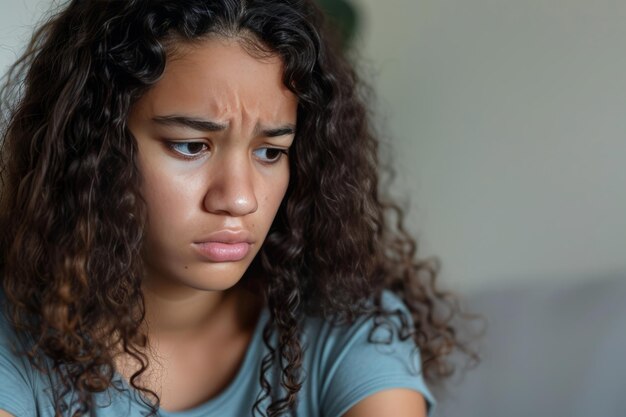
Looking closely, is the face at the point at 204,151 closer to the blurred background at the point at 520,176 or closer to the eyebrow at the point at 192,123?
the eyebrow at the point at 192,123

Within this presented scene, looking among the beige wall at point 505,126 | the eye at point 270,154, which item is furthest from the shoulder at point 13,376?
the beige wall at point 505,126

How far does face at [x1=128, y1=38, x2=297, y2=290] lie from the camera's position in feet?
3.18

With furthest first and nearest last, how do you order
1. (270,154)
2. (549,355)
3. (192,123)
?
(549,355) → (270,154) → (192,123)

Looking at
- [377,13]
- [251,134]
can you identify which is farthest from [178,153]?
[377,13]

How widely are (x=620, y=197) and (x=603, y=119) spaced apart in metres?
0.13

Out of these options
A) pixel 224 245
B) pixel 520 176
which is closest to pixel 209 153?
pixel 224 245

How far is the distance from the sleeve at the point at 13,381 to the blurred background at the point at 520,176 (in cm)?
50

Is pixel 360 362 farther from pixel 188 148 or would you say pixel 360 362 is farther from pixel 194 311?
pixel 188 148

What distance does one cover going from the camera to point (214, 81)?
0.97 metres

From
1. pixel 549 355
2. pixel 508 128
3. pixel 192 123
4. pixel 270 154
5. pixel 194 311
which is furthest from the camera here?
pixel 508 128

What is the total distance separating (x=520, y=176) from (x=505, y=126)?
0.10m

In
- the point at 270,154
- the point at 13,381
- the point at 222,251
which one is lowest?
the point at 13,381

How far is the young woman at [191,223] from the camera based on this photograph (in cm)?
98

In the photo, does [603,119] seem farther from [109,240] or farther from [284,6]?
[109,240]
